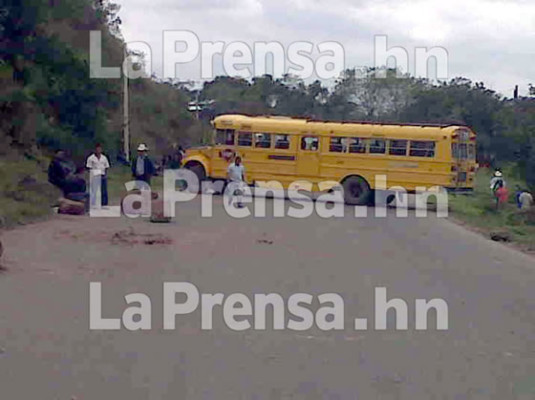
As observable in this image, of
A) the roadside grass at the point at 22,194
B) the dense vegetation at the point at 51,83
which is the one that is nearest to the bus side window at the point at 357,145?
the dense vegetation at the point at 51,83

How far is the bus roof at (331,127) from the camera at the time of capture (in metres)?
30.3

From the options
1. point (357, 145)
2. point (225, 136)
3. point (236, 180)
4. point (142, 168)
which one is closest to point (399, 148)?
point (357, 145)

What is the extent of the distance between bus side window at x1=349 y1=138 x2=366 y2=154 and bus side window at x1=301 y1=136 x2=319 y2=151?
3.73 feet

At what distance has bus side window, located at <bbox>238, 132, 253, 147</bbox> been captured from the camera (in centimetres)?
3225

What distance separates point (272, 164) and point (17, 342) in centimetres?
2353

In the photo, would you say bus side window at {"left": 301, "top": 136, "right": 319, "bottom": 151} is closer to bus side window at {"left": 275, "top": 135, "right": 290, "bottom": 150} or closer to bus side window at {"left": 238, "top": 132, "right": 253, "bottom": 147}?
bus side window at {"left": 275, "top": 135, "right": 290, "bottom": 150}

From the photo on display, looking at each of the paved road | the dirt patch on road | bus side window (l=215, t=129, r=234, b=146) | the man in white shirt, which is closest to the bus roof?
bus side window (l=215, t=129, r=234, b=146)

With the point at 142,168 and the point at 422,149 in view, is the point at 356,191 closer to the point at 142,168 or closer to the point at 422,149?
the point at 422,149

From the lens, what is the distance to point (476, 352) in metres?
8.80

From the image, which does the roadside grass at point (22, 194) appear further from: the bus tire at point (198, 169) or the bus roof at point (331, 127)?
the bus tire at point (198, 169)

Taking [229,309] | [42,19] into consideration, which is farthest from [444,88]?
[229,309]

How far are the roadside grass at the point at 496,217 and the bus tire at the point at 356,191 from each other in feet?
9.14

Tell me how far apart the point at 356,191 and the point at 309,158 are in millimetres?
1891

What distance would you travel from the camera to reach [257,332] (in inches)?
369
